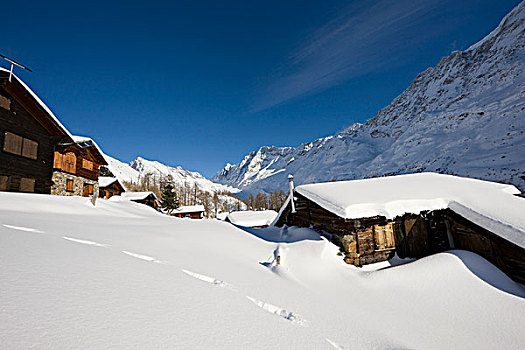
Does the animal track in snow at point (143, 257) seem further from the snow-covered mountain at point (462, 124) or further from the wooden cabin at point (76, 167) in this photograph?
the snow-covered mountain at point (462, 124)

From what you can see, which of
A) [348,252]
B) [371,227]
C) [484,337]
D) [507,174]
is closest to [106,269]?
[484,337]

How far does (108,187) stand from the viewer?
27.7m

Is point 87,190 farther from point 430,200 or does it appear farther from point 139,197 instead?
point 430,200

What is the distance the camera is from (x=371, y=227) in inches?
356

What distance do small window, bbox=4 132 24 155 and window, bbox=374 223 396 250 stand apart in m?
21.3

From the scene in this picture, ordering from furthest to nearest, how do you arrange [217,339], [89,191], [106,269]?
[89,191], [106,269], [217,339]

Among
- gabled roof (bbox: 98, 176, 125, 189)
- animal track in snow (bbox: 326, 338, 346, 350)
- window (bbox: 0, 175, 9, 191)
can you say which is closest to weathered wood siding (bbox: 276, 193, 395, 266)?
animal track in snow (bbox: 326, 338, 346, 350)

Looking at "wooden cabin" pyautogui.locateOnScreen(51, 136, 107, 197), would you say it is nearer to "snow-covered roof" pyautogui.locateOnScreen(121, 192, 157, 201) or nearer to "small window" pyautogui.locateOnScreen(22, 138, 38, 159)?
"small window" pyautogui.locateOnScreen(22, 138, 38, 159)

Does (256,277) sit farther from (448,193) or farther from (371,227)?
(448,193)

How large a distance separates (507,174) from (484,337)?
32.6 metres

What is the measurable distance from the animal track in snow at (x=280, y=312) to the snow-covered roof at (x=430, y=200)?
5.38 m

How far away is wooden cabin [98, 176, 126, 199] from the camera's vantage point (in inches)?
1053

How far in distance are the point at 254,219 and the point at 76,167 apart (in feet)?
69.8

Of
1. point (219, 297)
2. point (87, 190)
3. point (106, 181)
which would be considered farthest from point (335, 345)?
point (106, 181)
